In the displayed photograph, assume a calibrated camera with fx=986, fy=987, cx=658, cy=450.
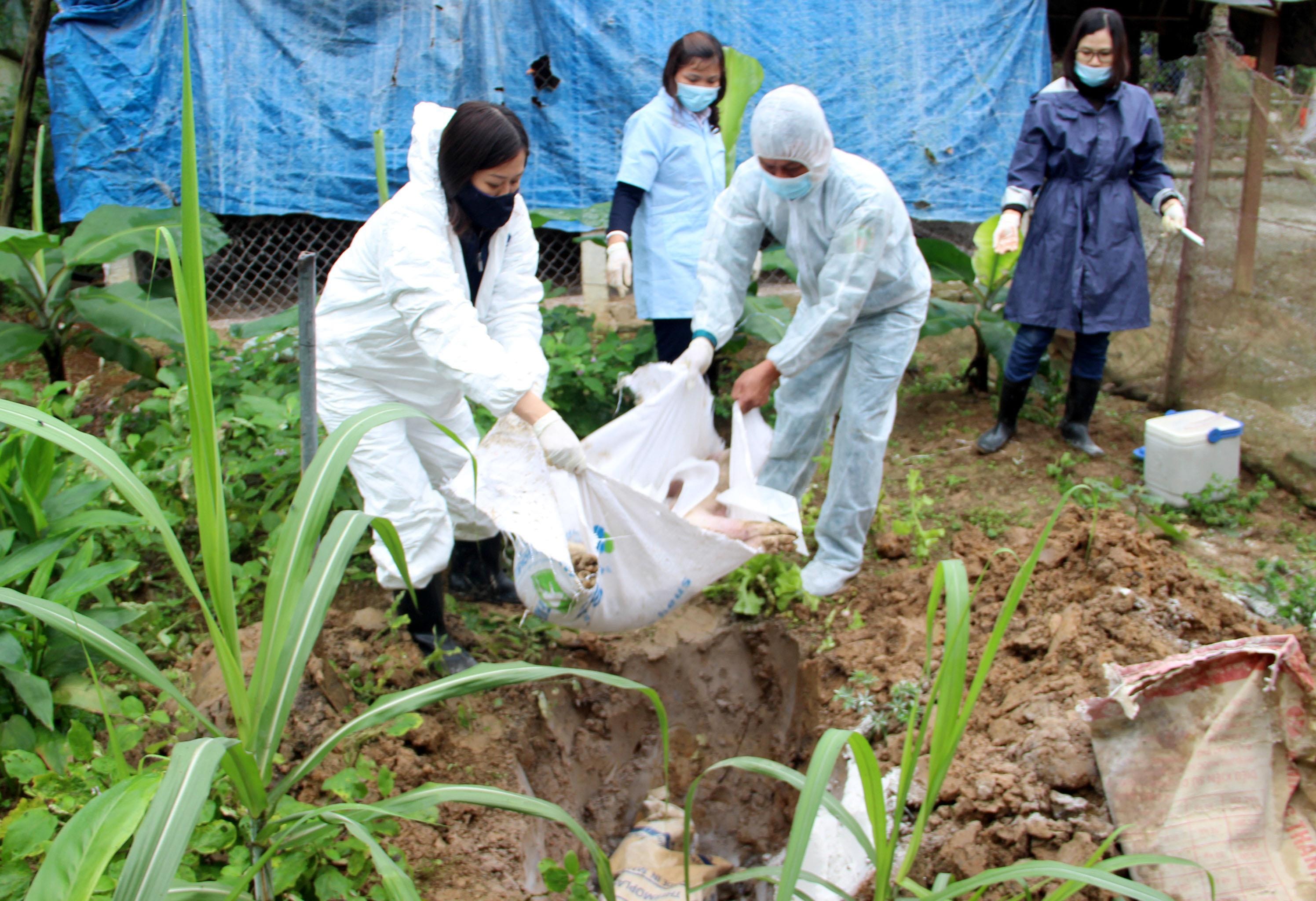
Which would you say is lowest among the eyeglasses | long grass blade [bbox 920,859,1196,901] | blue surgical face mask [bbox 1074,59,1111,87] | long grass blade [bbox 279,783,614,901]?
long grass blade [bbox 920,859,1196,901]

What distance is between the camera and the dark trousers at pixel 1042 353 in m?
4.11

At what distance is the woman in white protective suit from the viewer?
7.43 feet

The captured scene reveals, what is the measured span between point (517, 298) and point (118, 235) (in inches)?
94.5

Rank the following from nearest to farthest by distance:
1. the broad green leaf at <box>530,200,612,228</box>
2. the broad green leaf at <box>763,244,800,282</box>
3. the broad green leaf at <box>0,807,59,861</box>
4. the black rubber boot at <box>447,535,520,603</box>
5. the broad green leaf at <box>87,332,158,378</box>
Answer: the broad green leaf at <box>0,807,59,861</box> → the black rubber boot at <box>447,535,520,603</box> → the broad green leaf at <box>87,332,158,378</box> → the broad green leaf at <box>763,244,800,282</box> → the broad green leaf at <box>530,200,612,228</box>

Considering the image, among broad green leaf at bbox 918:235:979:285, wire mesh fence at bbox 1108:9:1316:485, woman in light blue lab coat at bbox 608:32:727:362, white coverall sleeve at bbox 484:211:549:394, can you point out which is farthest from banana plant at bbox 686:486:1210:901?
broad green leaf at bbox 918:235:979:285

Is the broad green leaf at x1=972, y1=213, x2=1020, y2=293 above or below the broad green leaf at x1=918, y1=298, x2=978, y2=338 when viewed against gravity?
above

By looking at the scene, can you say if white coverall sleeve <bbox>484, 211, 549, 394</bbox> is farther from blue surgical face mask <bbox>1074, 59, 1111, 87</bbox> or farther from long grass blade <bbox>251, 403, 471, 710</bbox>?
blue surgical face mask <bbox>1074, 59, 1111, 87</bbox>

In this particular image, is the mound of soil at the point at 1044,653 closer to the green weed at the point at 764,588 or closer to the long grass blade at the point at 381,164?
the green weed at the point at 764,588

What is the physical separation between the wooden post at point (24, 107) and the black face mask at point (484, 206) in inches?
156

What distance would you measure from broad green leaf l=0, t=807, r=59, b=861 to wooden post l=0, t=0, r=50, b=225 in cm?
447

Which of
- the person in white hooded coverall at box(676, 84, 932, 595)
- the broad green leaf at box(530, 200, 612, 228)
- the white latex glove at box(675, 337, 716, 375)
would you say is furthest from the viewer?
the broad green leaf at box(530, 200, 612, 228)

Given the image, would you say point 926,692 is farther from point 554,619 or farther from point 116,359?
point 116,359

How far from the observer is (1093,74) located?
12.4ft

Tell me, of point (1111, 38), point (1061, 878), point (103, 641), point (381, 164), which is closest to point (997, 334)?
point (1111, 38)
